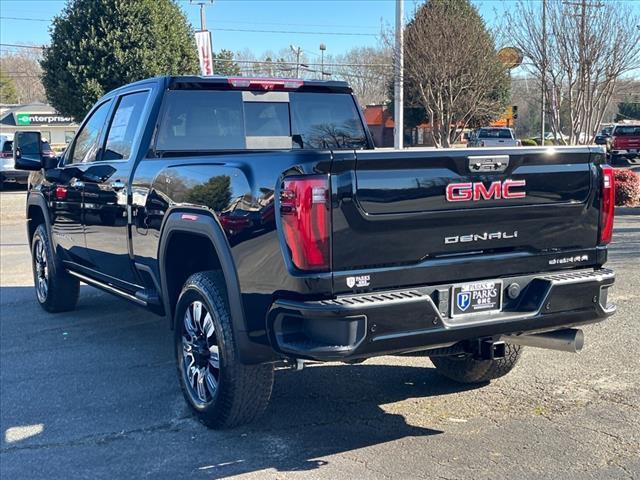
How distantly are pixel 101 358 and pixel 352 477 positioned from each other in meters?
2.91

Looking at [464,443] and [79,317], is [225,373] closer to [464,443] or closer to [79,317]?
[464,443]

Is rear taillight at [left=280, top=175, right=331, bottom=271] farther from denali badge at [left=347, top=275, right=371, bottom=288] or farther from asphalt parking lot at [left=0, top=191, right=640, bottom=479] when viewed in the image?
asphalt parking lot at [left=0, top=191, right=640, bottom=479]

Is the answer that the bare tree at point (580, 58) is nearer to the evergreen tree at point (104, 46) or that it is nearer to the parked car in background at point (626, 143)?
the evergreen tree at point (104, 46)

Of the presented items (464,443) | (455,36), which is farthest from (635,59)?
(464,443)

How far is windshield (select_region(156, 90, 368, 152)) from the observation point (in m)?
5.45

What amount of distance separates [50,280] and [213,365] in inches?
139

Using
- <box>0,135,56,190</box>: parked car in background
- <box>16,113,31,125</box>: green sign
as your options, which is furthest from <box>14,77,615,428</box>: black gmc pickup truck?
<box>16,113,31,125</box>: green sign

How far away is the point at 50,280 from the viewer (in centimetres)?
721

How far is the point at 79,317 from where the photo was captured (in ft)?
24.1

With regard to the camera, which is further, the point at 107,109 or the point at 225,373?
the point at 107,109

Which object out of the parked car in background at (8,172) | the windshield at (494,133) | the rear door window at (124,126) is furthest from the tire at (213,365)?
the windshield at (494,133)

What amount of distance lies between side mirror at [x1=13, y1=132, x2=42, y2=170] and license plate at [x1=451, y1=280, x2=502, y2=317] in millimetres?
4664

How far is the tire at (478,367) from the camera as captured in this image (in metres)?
4.98

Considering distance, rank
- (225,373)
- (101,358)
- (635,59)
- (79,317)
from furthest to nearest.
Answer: (635,59) → (79,317) → (101,358) → (225,373)
